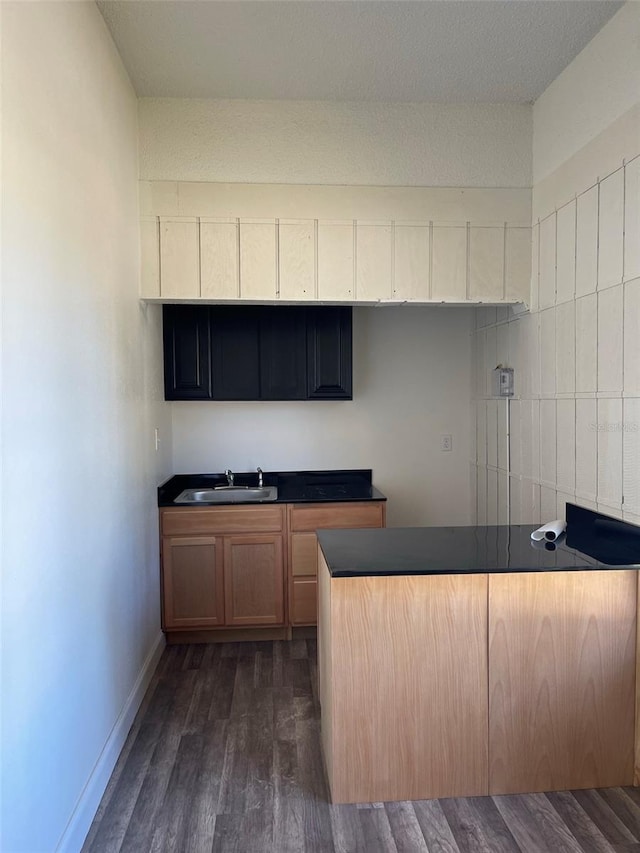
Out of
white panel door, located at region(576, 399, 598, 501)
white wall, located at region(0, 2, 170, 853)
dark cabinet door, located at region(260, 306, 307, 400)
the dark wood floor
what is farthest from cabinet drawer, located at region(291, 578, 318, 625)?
white panel door, located at region(576, 399, 598, 501)

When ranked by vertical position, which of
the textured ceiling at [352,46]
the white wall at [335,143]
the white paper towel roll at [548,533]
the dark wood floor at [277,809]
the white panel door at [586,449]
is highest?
the textured ceiling at [352,46]

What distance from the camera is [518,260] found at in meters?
2.76

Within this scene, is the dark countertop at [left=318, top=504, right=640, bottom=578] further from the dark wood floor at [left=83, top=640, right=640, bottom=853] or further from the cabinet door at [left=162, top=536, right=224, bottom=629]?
the cabinet door at [left=162, top=536, right=224, bottom=629]

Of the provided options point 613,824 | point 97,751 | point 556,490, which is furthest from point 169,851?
point 556,490

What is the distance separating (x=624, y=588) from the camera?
1.89m

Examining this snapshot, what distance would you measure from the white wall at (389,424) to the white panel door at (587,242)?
1341mm

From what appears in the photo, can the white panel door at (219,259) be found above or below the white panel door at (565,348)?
above

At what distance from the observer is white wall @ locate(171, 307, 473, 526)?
3561mm

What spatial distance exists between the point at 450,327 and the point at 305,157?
1535mm

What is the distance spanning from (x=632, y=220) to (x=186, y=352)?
2.34 m

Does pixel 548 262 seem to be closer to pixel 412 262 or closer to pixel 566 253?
pixel 566 253

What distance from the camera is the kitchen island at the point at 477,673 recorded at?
1818 millimetres

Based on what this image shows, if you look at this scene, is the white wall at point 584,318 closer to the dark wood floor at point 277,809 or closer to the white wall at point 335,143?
the white wall at point 335,143

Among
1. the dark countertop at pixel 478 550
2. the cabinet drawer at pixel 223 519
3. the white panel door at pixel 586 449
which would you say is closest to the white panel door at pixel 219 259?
the cabinet drawer at pixel 223 519
